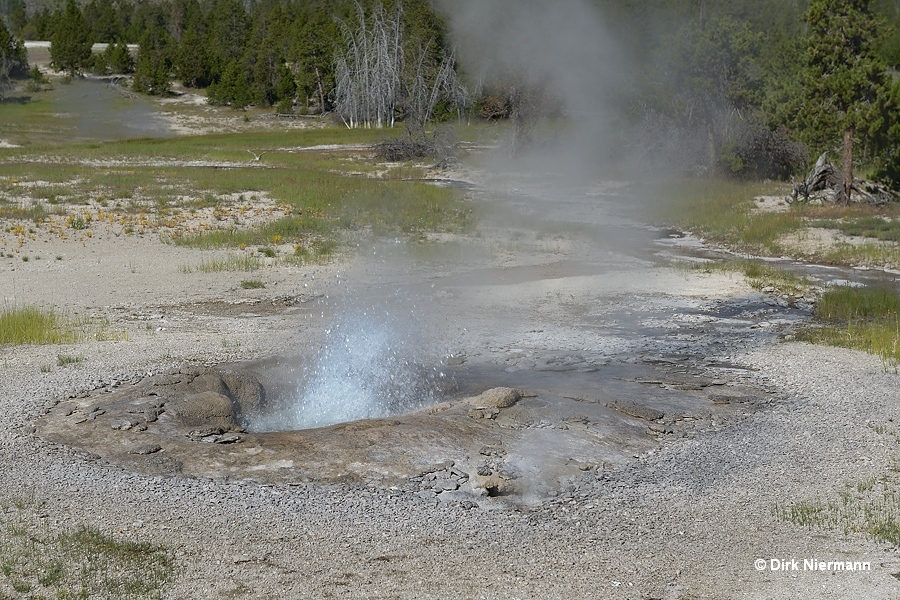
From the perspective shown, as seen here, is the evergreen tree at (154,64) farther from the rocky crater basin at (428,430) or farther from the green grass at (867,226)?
the rocky crater basin at (428,430)

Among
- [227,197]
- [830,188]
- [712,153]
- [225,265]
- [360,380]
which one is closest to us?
[360,380]

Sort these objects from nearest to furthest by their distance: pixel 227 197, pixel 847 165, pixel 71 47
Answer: pixel 847 165
pixel 227 197
pixel 71 47

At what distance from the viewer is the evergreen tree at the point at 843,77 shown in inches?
845

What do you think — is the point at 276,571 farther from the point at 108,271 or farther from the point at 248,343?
the point at 108,271

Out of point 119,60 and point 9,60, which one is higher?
point 119,60

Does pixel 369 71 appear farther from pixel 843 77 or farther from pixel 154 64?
pixel 843 77

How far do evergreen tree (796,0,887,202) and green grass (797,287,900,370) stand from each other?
8148mm

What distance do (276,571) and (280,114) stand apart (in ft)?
194

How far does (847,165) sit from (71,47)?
7083 cm

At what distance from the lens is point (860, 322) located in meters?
12.5

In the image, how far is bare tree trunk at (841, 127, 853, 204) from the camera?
2205cm

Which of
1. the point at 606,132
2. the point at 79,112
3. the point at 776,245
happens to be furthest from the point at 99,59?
the point at 776,245

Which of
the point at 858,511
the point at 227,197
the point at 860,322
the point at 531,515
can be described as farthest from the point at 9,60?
the point at 858,511

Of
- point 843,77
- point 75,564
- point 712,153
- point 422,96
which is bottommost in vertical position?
point 75,564
